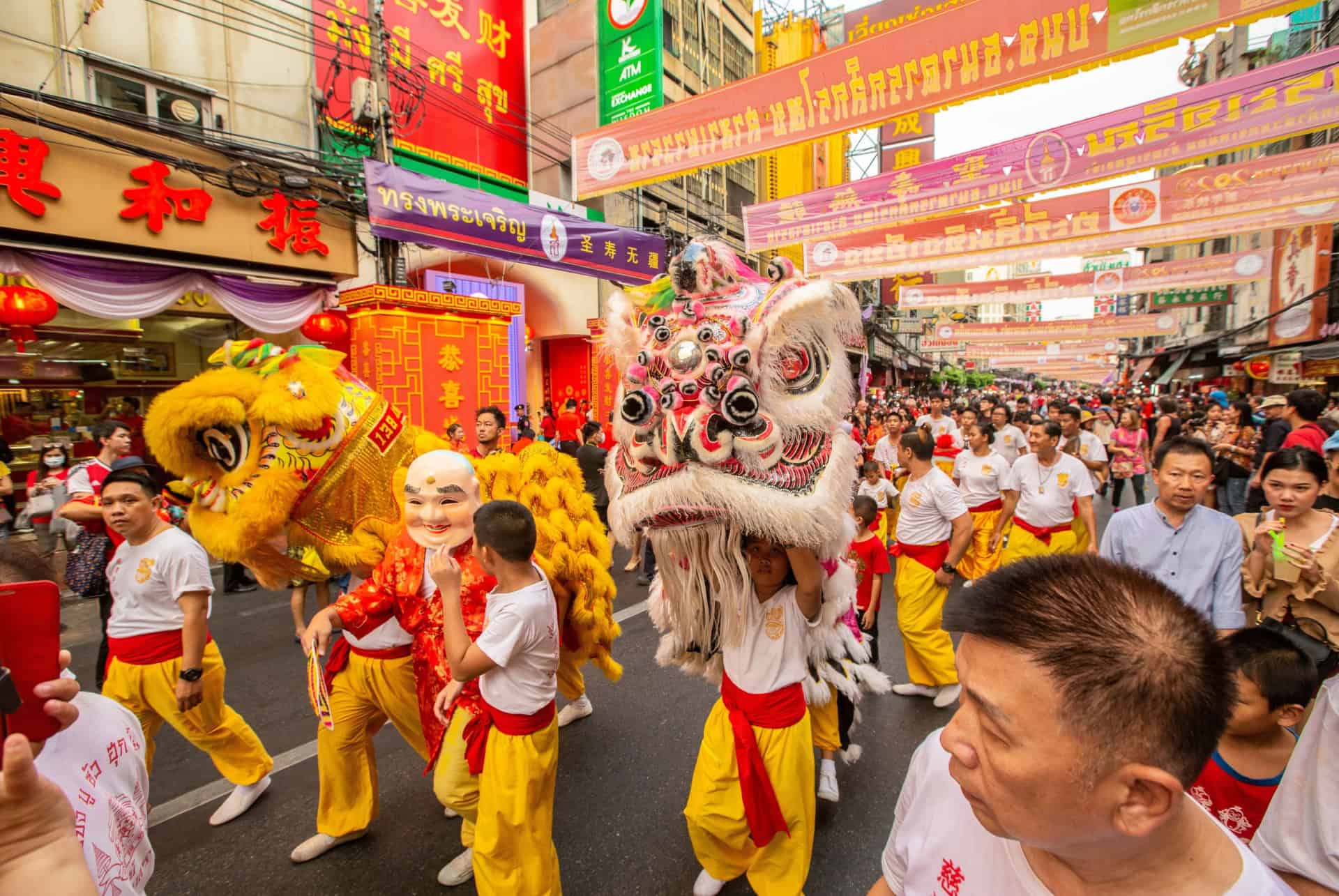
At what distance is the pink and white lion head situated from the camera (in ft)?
6.07

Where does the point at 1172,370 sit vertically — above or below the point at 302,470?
above

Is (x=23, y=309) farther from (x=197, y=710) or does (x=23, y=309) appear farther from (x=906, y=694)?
(x=906, y=694)

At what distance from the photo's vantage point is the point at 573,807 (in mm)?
2855

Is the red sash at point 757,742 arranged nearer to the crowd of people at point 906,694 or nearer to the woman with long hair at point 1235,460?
the crowd of people at point 906,694

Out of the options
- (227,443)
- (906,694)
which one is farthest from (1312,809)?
(227,443)

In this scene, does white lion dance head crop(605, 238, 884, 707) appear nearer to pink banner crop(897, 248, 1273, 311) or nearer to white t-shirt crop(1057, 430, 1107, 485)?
white t-shirt crop(1057, 430, 1107, 485)

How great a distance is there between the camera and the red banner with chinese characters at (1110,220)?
6547 mm

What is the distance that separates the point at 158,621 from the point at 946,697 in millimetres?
4136

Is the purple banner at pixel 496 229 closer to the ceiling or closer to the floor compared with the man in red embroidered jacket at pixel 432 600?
closer to the ceiling

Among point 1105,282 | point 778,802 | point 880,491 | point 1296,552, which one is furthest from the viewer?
point 1105,282

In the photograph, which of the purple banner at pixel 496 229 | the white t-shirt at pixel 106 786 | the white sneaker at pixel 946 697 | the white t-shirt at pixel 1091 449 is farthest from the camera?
the purple banner at pixel 496 229

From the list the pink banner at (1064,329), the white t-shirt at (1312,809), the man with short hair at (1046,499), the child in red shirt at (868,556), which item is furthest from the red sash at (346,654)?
the pink banner at (1064,329)

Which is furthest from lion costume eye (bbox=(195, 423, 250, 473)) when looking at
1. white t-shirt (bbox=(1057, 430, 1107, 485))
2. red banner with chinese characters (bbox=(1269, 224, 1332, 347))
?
red banner with chinese characters (bbox=(1269, 224, 1332, 347))

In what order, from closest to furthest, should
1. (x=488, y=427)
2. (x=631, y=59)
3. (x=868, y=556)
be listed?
(x=868, y=556) → (x=488, y=427) → (x=631, y=59)
